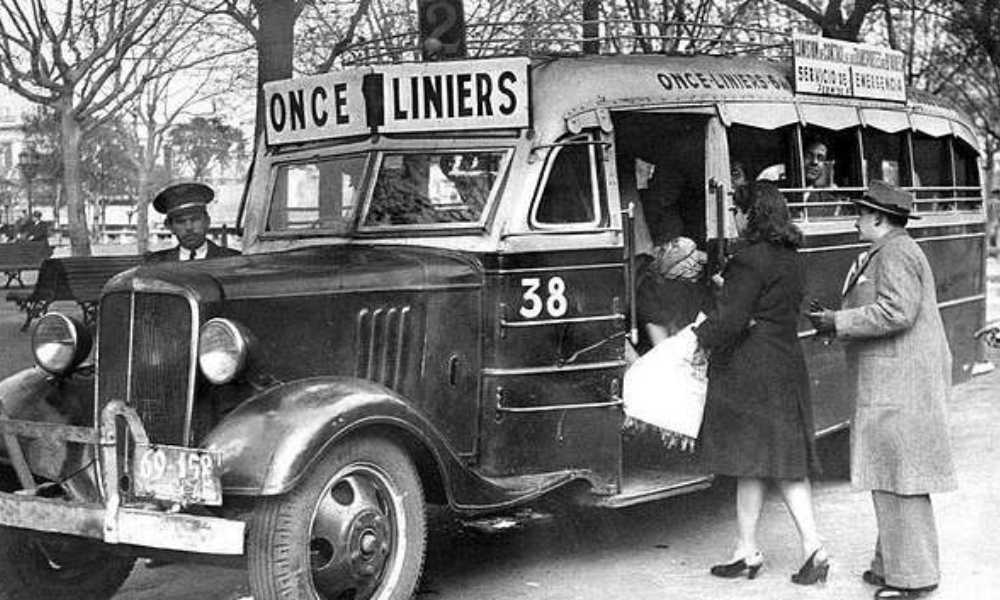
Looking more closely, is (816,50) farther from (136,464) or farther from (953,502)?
(136,464)

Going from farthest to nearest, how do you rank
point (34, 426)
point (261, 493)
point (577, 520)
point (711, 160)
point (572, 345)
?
point (577, 520) → point (711, 160) → point (572, 345) → point (34, 426) → point (261, 493)

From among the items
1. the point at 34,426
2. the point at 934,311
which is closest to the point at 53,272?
the point at 34,426

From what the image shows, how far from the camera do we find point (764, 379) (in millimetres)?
5891

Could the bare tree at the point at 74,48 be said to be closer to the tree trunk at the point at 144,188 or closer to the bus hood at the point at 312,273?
the bus hood at the point at 312,273

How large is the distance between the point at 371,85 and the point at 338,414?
6.45ft

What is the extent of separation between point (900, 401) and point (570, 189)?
1.80 m

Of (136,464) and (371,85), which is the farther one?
(371,85)

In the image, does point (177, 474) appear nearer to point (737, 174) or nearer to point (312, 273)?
point (312, 273)

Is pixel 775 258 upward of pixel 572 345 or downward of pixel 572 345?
upward

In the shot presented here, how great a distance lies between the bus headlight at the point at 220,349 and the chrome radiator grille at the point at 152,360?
1.9 inches

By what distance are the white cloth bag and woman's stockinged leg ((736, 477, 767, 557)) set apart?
0.39 m

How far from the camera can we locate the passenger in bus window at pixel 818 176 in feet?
25.3

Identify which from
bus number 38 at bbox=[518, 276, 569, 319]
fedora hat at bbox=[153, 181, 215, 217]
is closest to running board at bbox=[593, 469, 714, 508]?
bus number 38 at bbox=[518, 276, 569, 319]

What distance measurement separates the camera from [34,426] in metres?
5.03
